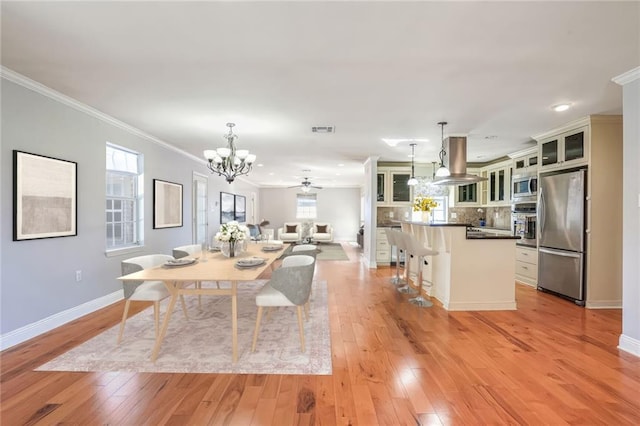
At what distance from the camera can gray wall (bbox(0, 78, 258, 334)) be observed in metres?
2.64

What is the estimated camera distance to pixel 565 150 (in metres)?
4.16

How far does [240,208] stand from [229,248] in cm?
706

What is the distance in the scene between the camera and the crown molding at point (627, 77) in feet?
8.37

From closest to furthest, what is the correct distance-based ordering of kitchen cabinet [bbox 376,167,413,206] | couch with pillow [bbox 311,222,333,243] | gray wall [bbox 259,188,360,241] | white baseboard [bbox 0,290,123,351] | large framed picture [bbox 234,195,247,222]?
white baseboard [bbox 0,290,123,351]
kitchen cabinet [bbox 376,167,413,206]
large framed picture [bbox 234,195,247,222]
couch with pillow [bbox 311,222,333,243]
gray wall [bbox 259,188,360,241]

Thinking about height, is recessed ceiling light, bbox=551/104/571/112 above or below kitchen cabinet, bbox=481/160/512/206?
above

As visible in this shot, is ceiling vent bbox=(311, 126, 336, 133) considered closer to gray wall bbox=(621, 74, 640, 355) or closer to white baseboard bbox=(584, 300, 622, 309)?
gray wall bbox=(621, 74, 640, 355)

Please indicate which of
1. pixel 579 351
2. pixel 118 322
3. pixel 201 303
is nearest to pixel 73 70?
pixel 118 322

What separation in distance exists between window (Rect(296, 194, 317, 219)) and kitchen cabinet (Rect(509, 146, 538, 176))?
816cm

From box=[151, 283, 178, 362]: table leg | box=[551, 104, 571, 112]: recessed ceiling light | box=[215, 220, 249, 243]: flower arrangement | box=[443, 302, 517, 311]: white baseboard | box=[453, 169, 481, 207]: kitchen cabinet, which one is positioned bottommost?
box=[443, 302, 517, 311]: white baseboard

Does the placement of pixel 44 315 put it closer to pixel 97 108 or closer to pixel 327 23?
pixel 97 108

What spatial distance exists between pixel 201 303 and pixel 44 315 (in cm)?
153

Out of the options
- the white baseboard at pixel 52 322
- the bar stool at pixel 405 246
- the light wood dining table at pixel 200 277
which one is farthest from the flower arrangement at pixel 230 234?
the bar stool at pixel 405 246

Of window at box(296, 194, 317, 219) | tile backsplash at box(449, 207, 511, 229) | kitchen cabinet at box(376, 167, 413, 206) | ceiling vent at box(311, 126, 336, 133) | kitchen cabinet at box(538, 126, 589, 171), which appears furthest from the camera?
window at box(296, 194, 317, 219)

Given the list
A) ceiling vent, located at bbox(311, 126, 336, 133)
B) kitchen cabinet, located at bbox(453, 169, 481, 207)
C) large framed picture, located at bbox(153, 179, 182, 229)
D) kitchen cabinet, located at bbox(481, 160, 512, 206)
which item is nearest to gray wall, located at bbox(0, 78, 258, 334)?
large framed picture, located at bbox(153, 179, 182, 229)
